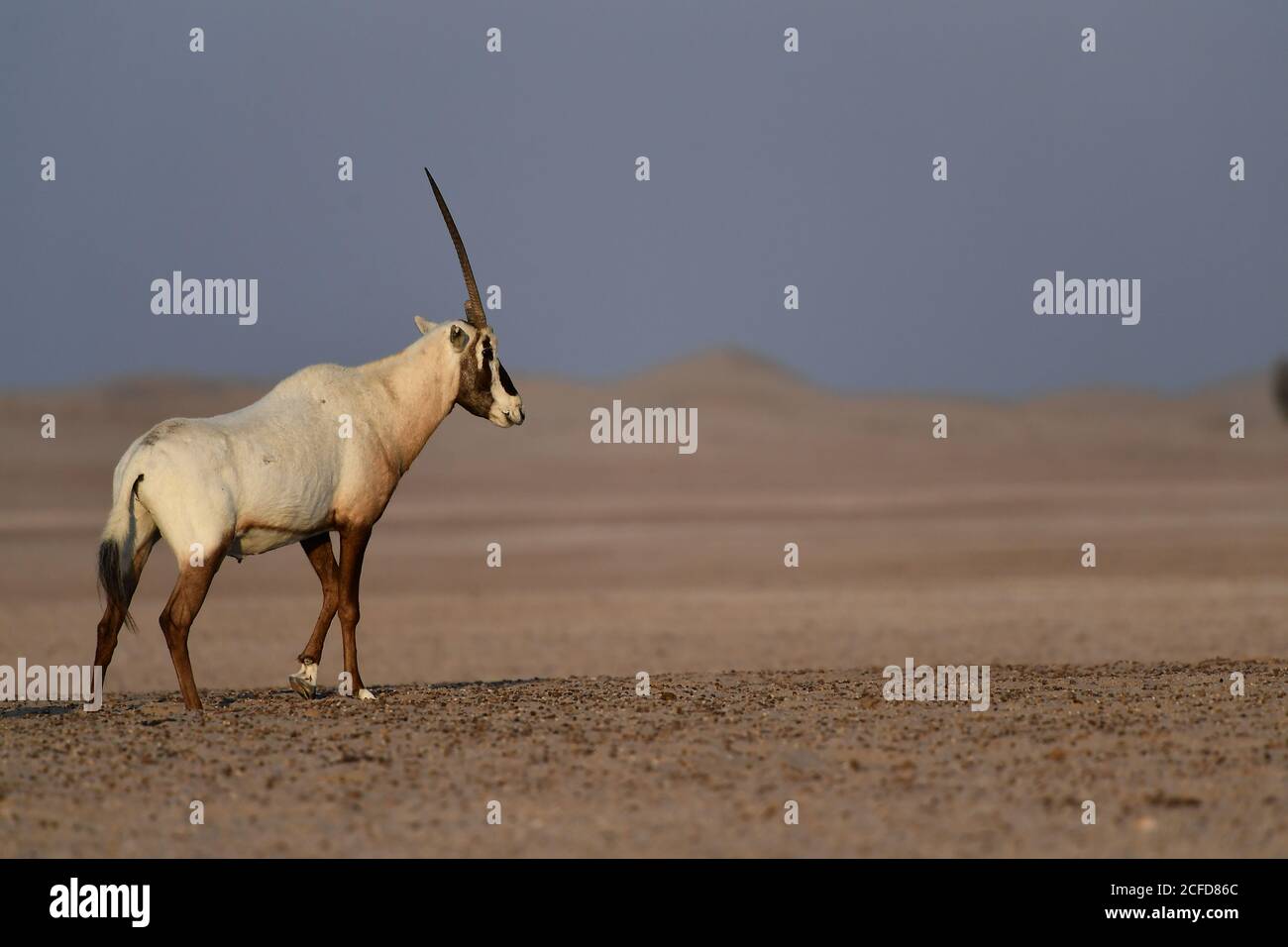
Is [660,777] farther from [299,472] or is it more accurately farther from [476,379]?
[476,379]

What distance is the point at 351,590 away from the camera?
45.1 ft

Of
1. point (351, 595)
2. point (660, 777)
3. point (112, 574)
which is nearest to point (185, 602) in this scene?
point (112, 574)

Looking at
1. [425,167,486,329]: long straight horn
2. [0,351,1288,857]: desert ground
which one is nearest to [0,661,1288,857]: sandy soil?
[0,351,1288,857]: desert ground

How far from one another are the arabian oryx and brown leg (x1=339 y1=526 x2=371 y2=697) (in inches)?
0.5

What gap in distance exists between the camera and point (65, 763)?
10672 mm

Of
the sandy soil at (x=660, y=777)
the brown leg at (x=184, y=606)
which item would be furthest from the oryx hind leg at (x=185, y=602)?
the sandy soil at (x=660, y=777)

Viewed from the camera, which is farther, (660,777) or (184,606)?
(184,606)

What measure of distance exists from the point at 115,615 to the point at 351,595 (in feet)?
6.42

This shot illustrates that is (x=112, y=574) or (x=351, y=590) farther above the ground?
(x=112, y=574)

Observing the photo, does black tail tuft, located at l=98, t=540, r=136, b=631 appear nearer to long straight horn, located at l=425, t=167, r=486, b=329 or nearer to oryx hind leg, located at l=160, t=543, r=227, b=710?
oryx hind leg, located at l=160, t=543, r=227, b=710

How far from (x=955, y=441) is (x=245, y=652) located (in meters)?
71.3

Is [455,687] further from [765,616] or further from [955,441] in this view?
[955,441]

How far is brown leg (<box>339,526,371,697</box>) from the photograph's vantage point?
13.5 metres
